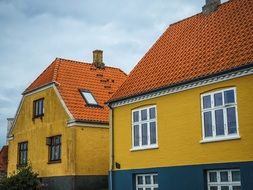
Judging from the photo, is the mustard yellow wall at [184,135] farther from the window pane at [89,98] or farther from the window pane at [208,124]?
the window pane at [89,98]

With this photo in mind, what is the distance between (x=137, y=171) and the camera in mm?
21625

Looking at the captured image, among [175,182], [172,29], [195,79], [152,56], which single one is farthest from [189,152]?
[172,29]

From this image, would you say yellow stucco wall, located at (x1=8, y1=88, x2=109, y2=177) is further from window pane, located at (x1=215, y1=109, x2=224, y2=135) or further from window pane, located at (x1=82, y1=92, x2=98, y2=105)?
window pane, located at (x1=215, y1=109, x2=224, y2=135)

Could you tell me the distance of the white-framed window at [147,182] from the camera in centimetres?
2086

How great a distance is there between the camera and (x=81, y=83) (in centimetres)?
2988

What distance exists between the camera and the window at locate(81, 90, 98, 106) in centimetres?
2847

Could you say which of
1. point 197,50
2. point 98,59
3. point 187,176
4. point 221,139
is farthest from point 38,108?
point 221,139

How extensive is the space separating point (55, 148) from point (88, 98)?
149 inches

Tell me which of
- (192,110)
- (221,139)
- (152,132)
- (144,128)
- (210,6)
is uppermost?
(210,6)

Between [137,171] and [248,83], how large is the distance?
7428 mm

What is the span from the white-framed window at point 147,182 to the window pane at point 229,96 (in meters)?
5.32

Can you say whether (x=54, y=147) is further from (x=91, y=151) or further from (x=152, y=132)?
(x=152, y=132)

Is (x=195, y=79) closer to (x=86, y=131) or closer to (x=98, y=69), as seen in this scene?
(x=86, y=131)

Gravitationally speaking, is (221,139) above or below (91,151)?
below
